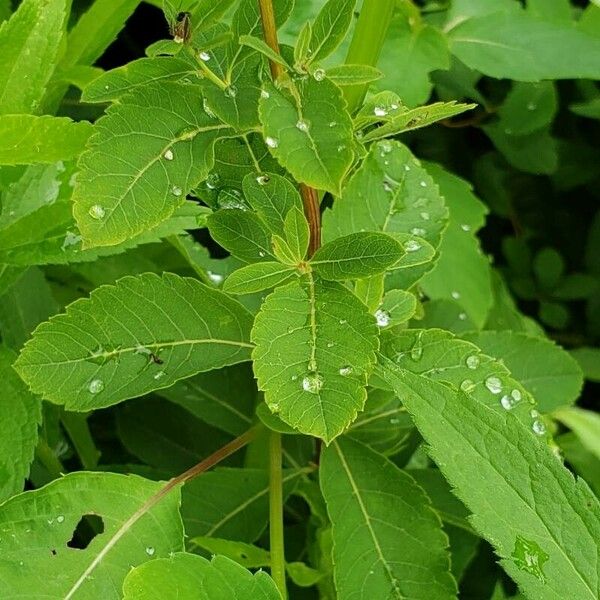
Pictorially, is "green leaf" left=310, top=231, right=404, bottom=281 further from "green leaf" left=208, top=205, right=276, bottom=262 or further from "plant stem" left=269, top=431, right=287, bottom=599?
"plant stem" left=269, top=431, right=287, bottom=599

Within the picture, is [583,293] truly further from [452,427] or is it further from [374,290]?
[452,427]

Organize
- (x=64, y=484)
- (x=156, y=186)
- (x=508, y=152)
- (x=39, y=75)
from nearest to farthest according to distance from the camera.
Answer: (x=156, y=186), (x=64, y=484), (x=39, y=75), (x=508, y=152)

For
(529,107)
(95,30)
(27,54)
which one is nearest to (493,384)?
(27,54)

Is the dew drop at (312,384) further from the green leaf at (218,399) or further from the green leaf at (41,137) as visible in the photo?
the green leaf at (218,399)

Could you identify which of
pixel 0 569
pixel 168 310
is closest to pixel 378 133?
pixel 168 310

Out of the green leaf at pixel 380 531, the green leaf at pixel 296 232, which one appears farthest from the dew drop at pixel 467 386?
the green leaf at pixel 296 232

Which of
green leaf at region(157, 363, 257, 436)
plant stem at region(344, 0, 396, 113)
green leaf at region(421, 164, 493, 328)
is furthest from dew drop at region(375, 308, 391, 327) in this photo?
green leaf at region(421, 164, 493, 328)
